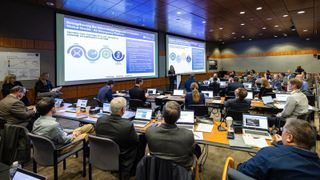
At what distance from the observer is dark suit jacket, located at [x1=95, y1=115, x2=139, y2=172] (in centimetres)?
245

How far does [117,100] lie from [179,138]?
3.49 ft

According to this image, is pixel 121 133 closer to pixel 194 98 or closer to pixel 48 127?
pixel 48 127

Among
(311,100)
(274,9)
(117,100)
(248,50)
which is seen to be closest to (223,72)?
(248,50)

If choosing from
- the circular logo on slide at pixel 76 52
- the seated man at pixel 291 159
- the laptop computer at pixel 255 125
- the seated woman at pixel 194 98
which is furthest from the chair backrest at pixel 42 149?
the circular logo on slide at pixel 76 52

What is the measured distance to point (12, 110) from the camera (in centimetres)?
346

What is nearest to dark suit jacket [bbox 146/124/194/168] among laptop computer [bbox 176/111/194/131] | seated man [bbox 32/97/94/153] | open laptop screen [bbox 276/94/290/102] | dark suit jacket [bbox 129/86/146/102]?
laptop computer [bbox 176/111/194/131]

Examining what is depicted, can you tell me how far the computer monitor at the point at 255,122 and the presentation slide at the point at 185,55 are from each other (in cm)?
893

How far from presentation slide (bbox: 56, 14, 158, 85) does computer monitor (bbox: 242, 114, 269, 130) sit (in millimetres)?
6125

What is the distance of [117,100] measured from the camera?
2.68 m

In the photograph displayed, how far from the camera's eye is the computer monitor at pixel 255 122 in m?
2.89

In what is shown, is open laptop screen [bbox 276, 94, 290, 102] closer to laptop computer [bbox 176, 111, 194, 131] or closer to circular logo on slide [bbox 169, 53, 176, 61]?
laptop computer [bbox 176, 111, 194, 131]

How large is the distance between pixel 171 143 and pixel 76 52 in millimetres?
6340

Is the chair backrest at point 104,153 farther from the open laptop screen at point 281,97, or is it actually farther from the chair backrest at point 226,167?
the open laptop screen at point 281,97

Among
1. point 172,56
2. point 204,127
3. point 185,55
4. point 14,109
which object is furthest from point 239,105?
point 185,55
